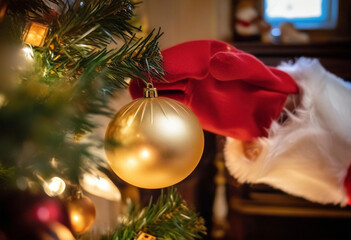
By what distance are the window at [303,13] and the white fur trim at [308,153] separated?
3.59ft

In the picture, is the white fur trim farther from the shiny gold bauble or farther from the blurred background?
the shiny gold bauble

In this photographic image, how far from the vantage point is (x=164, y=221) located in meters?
0.40

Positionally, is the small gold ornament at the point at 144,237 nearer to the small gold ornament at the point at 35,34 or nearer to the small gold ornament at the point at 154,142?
the small gold ornament at the point at 154,142

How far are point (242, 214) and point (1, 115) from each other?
1.01 meters

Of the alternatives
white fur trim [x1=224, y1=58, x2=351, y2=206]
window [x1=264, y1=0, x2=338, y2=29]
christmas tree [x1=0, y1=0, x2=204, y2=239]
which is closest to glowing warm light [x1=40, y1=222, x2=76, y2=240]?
christmas tree [x1=0, y1=0, x2=204, y2=239]

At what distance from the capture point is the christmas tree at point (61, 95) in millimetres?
203

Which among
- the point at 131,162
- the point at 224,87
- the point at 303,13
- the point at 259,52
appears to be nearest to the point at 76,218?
the point at 131,162

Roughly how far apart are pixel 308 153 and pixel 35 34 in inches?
16.3

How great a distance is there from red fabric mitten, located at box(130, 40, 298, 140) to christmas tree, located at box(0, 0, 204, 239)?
6 centimetres

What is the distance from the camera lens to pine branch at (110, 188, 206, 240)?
0.39 m

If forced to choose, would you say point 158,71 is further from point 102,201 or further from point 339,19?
point 339,19

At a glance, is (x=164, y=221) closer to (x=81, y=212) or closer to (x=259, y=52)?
(x=81, y=212)

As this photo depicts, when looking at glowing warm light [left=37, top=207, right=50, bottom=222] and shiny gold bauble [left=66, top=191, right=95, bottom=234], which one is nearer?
glowing warm light [left=37, top=207, right=50, bottom=222]

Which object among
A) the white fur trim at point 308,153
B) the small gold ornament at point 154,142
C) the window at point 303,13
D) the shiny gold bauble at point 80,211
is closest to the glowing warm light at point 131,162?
the small gold ornament at point 154,142
